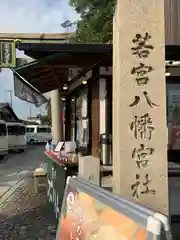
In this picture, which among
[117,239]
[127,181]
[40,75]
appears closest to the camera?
[117,239]

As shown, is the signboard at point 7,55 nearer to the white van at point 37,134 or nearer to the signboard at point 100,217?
the signboard at point 100,217

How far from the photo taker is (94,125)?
8703 millimetres

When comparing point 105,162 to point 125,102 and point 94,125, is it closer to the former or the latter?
point 94,125

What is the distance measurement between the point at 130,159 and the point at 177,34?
7.50 meters

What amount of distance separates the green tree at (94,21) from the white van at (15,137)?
55.6 feet

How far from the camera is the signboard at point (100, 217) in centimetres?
242

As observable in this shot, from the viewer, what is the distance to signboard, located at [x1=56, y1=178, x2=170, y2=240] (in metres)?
2.42

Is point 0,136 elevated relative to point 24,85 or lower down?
lower down

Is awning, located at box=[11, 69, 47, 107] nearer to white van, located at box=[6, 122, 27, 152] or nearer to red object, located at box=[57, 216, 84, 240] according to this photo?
red object, located at box=[57, 216, 84, 240]

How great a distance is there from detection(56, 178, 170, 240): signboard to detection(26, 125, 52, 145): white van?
49292mm

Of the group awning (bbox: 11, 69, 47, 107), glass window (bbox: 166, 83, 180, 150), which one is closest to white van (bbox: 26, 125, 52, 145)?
awning (bbox: 11, 69, 47, 107)

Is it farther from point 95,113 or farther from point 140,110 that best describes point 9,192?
point 140,110

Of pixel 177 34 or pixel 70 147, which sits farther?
pixel 177 34

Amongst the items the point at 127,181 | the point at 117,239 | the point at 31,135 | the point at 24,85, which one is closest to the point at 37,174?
the point at 24,85
